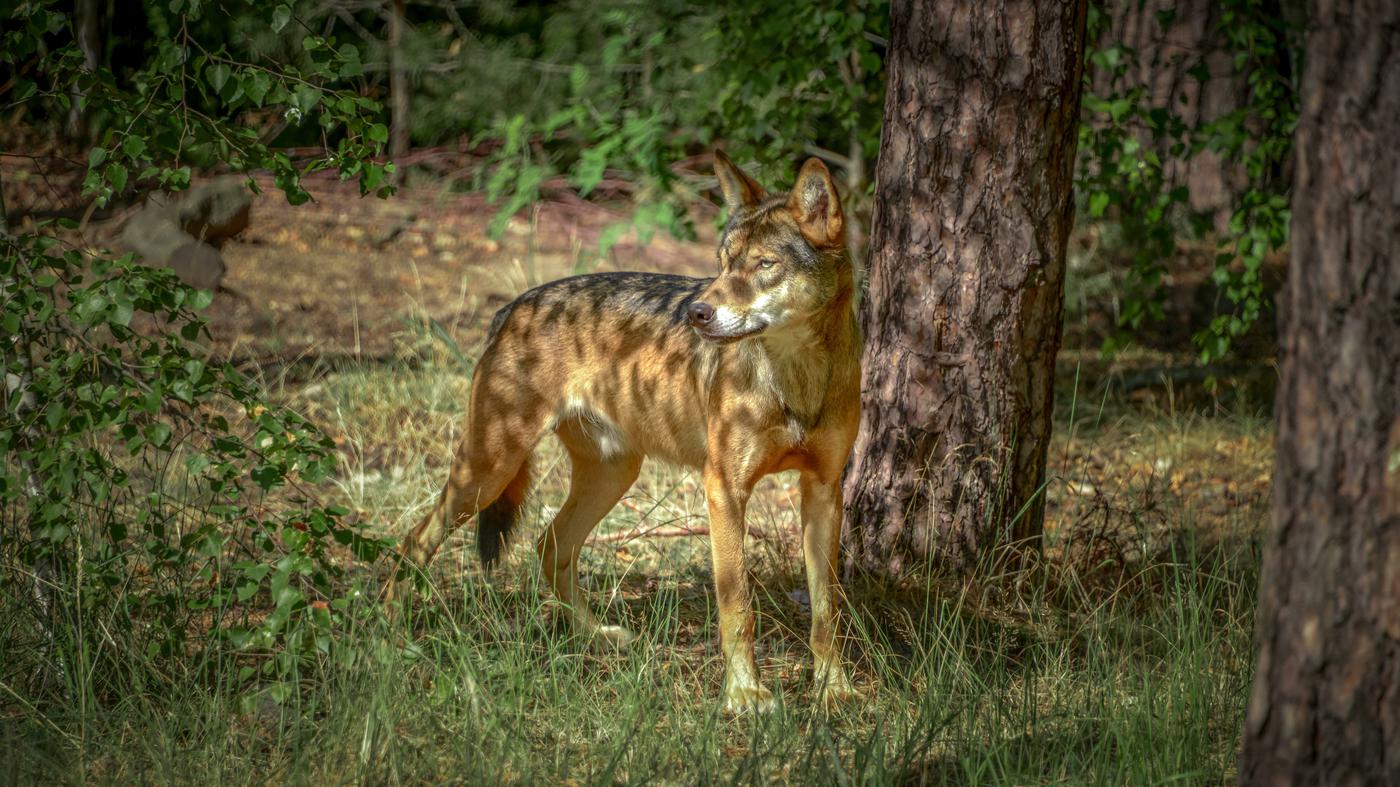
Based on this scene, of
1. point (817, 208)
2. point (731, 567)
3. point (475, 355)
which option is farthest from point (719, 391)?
point (475, 355)

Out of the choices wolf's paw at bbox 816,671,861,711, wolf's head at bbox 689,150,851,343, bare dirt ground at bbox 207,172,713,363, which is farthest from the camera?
bare dirt ground at bbox 207,172,713,363

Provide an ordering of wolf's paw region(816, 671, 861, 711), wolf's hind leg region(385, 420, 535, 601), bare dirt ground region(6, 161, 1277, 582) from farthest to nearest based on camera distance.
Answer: bare dirt ground region(6, 161, 1277, 582)
wolf's hind leg region(385, 420, 535, 601)
wolf's paw region(816, 671, 861, 711)

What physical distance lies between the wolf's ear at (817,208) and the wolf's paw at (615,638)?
1.56 metres

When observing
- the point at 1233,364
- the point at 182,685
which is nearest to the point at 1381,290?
the point at 182,685

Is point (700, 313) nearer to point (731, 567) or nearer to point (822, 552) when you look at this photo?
point (731, 567)

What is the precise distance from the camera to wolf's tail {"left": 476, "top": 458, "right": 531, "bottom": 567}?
18.0 feet

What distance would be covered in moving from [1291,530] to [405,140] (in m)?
12.6

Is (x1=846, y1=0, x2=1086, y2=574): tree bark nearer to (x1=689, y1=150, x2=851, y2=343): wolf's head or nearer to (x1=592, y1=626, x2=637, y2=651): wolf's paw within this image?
Result: (x1=689, y1=150, x2=851, y2=343): wolf's head

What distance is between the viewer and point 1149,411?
28.2ft

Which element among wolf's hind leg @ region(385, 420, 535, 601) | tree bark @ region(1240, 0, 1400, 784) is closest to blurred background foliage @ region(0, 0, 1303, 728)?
wolf's hind leg @ region(385, 420, 535, 601)

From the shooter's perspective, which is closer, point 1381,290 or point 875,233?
point 1381,290

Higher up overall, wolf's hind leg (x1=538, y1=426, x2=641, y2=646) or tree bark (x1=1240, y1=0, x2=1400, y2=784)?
tree bark (x1=1240, y1=0, x2=1400, y2=784)

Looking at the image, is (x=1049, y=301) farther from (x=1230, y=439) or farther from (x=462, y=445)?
(x=1230, y=439)

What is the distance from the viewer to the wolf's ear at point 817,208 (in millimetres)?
4625
